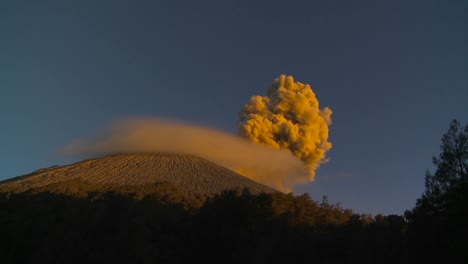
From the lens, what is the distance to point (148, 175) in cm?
8350

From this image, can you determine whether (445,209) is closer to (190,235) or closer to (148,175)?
(190,235)

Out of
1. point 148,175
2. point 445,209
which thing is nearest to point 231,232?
point 445,209

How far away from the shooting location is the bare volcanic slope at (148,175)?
76500 mm

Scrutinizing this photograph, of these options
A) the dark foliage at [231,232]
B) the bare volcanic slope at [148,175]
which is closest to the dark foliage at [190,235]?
the dark foliage at [231,232]

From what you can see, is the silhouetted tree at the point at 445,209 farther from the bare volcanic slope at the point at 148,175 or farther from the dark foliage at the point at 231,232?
the bare volcanic slope at the point at 148,175

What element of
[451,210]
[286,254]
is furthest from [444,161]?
[286,254]

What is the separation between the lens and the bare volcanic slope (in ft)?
251

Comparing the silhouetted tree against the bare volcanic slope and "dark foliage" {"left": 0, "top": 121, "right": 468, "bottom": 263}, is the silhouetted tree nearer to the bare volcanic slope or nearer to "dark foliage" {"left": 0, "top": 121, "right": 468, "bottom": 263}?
"dark foliage" {"left": 0, "top": 121, "right": 468, "bottom": 263}

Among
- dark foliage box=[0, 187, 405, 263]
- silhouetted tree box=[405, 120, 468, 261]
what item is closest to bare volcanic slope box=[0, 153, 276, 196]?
dark foliage box=[0, 187, 405, 263]

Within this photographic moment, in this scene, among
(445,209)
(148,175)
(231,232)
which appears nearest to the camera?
(445,209)

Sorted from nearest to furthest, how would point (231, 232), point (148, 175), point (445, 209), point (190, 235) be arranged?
point (445, 209) → point (231, 232) → point (190, 235) → point (148, 175)

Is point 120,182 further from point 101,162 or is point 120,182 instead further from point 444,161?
point 444,161

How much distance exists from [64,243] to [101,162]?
58286 mm

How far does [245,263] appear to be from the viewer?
33469 mm
